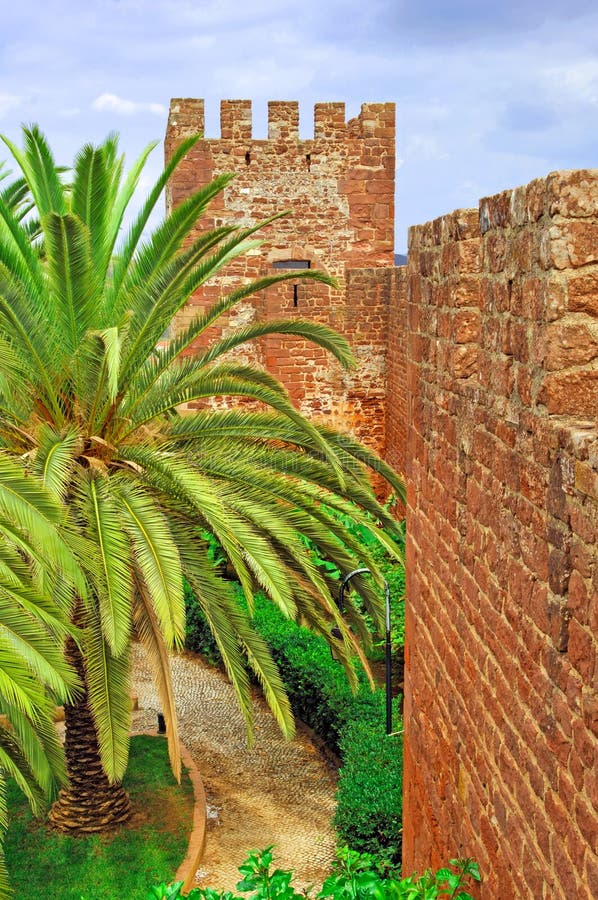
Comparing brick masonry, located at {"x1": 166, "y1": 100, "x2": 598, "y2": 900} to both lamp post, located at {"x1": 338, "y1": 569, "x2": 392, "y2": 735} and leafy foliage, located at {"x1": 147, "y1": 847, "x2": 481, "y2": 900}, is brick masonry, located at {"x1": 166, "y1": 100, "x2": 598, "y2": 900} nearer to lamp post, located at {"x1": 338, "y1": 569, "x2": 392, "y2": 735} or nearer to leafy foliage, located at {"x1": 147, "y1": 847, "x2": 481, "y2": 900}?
leafy foliage, located at {"x1": 147, "y1": 847, "x2": 481, "y2": 900}

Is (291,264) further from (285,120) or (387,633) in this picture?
(387,633)

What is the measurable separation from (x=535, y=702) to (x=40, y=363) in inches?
212

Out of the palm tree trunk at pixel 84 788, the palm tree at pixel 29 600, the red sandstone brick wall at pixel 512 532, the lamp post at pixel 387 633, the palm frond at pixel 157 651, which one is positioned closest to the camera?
the red sandstone brick wall at pixel 512 532

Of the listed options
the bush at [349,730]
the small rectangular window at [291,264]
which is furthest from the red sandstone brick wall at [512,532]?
the small rectangular window at [291,264]

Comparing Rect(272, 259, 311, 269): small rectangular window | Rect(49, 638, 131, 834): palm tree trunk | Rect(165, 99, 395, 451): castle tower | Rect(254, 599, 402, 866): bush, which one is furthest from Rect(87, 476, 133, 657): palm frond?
Rect(272, 259, 311, 269): small rectangular window

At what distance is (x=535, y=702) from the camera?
10.1 feet

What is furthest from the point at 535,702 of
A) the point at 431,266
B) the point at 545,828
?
the point at 431,266

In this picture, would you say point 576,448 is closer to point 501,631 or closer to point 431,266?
point 501,631

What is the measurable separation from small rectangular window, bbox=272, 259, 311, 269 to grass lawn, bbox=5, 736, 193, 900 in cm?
847

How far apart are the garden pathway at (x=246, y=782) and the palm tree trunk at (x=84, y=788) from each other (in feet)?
3.03

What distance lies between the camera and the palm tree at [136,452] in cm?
736

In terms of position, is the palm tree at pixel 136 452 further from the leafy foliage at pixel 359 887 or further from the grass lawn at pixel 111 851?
the leafy foliage at pixel 359 887

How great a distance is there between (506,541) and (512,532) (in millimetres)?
84

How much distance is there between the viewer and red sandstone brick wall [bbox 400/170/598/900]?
2.77 m
